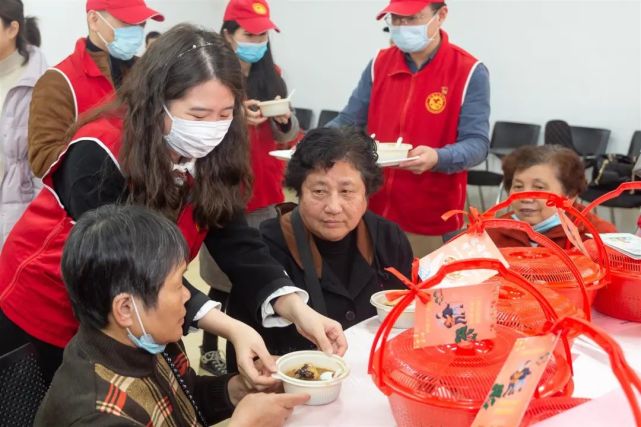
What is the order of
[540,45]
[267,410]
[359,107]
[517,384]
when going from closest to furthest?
1. [517,384]
2. [267,410]
3. [359,107]
4. [540,45]

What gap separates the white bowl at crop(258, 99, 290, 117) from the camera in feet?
8.37

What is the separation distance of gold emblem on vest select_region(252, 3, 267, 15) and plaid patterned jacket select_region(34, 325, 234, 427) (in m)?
1.84

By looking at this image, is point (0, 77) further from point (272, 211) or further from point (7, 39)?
point (272, 211)

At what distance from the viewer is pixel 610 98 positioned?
545cm

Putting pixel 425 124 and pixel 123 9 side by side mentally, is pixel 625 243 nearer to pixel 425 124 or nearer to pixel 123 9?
pixel 425 124

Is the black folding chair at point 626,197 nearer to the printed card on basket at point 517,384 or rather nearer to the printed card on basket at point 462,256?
the printed card on basket at point 462,256

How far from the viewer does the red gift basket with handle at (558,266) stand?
1463mm

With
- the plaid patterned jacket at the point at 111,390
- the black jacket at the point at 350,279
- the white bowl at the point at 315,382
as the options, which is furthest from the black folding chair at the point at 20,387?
the black jacket at the point at 350,279

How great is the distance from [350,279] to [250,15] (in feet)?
4.50

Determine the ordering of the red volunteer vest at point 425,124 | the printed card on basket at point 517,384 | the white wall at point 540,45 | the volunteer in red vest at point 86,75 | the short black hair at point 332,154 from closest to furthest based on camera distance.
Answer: the printed card on basket at point 517,384
the short black hair at point 332,154
the volunteer in red vest at point 86,75
the red volunteer vest at point 425,124
the white wall at point 540,45

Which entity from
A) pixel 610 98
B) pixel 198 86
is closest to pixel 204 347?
pixel 198 86

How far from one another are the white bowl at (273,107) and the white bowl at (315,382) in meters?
1.41

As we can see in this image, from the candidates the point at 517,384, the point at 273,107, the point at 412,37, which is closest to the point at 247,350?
the point at 517,384

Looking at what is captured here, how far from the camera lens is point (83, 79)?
2193mm
